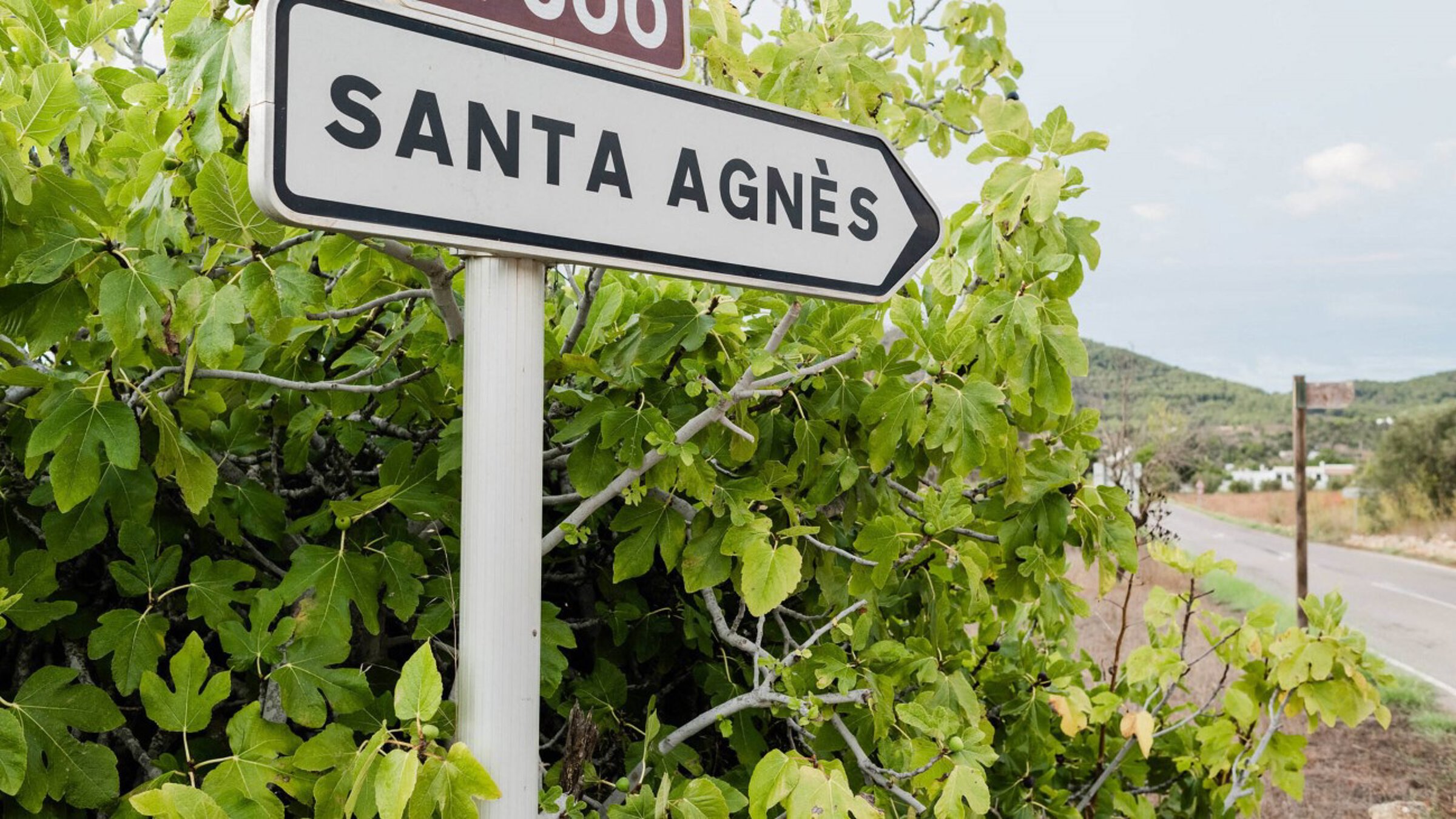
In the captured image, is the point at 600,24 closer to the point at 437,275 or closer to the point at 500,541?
the point at 437,275

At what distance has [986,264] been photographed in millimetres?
1277

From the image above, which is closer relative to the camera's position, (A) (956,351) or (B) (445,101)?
(B) (445,101)

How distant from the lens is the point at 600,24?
89cm

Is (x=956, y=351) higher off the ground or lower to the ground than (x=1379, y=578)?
higher

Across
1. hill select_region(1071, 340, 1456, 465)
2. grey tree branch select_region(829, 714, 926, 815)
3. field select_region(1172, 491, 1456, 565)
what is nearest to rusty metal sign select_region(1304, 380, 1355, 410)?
grey tree branch select_region(829, 714, 926, 815)

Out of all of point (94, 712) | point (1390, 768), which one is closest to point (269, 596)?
point (94, 712)

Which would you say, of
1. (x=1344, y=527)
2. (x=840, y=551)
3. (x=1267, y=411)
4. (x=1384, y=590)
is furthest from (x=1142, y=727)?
(x=1267, y=411)

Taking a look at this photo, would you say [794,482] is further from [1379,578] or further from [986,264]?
[1379,578]

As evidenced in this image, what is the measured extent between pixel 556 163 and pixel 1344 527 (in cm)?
2675

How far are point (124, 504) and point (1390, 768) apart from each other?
640cm

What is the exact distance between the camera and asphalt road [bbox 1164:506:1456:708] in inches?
364

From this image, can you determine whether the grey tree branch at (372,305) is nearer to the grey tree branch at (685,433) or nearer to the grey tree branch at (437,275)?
the grey tree branch at (437,275)

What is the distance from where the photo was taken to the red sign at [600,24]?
0.82 meters

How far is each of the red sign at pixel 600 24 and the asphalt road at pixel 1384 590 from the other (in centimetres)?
512
